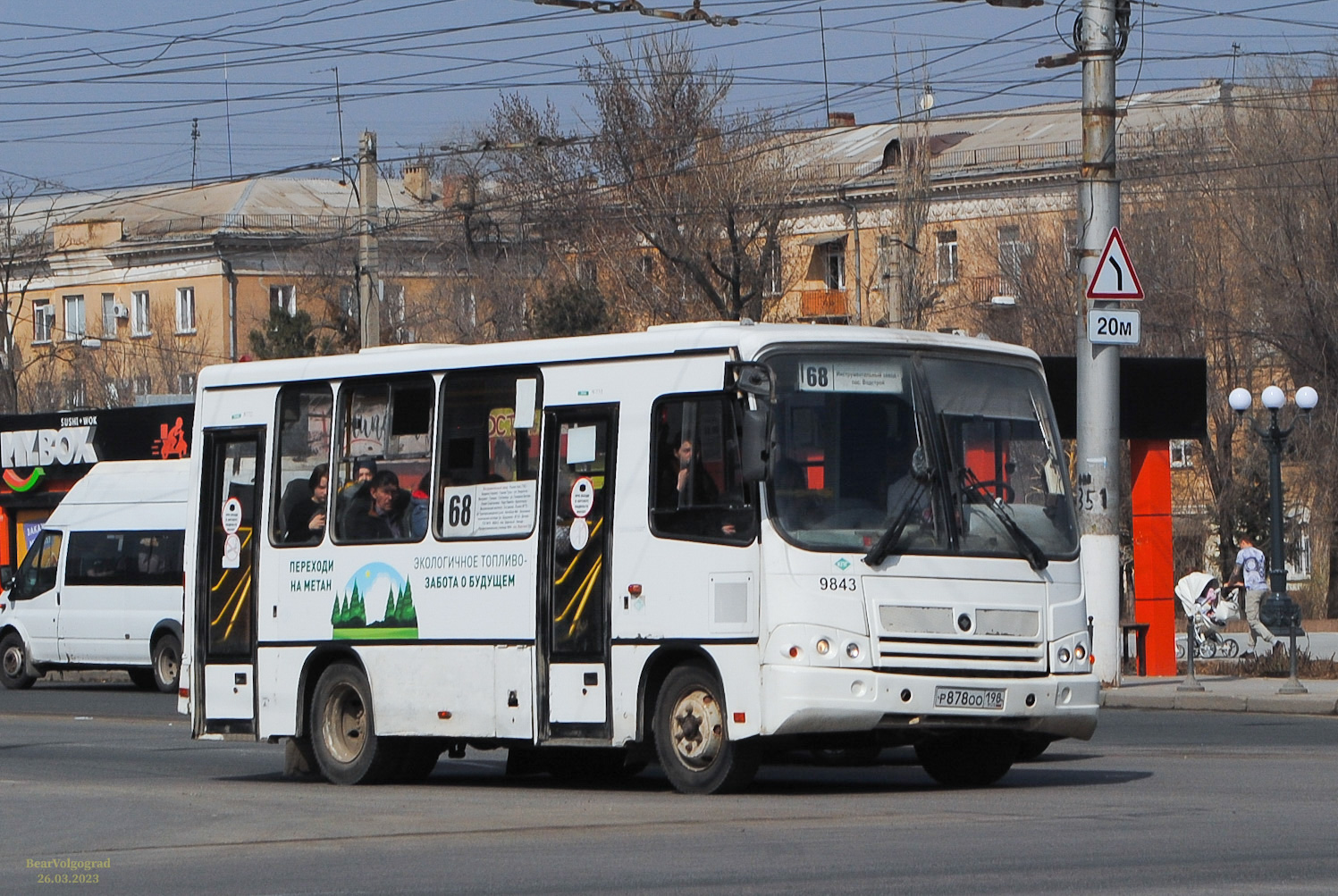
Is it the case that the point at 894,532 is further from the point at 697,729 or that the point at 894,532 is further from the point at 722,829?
the point at 722,829

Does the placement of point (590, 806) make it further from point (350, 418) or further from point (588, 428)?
point (350, 418)

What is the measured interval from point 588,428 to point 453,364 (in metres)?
1.34

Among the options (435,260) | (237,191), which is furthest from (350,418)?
(237,191)

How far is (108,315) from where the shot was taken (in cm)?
8175

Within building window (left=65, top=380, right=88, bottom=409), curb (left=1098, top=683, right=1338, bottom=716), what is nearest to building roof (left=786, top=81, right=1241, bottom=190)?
building window (left=65, top=380, right=88, bottom=409)

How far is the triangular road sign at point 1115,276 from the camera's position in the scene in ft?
72.1

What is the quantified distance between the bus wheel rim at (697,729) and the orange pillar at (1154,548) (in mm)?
13513

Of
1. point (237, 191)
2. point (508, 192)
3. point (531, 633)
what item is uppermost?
point (237, 191)

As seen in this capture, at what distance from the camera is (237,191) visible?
83.3 meters

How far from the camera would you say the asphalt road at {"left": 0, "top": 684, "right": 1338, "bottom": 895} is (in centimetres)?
925

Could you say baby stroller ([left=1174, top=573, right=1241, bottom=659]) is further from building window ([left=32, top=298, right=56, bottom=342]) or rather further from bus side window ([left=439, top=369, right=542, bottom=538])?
building window ([left=32, top=298, right=56, bottom=342])

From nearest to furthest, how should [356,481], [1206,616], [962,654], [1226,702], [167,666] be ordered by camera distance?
Answer: [962,654] < [356,481] < [1226,702] < [167,666] < [1206,616]

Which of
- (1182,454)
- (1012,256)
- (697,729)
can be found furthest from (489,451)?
(1182,454)

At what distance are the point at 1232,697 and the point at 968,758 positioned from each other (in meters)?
8.25
